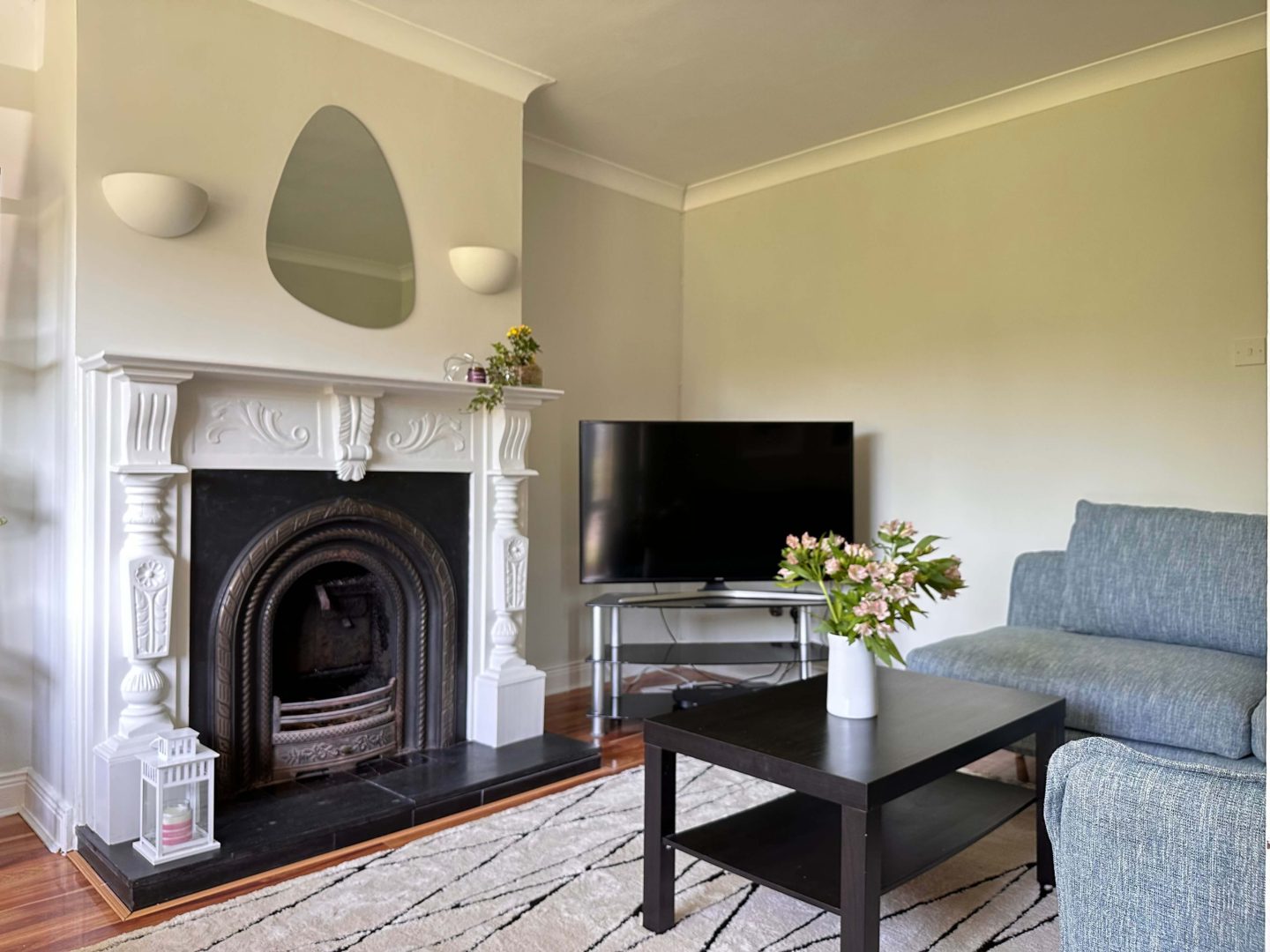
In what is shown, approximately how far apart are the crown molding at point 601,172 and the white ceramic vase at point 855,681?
2874mm

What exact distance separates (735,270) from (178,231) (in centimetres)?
285

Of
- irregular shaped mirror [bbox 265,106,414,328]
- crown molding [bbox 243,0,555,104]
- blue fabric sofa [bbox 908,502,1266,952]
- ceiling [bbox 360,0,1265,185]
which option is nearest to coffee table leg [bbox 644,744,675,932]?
blue fabric sofa [bbox 908,502,1266,952]

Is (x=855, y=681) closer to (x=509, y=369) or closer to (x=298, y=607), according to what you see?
(x=509, y=369)

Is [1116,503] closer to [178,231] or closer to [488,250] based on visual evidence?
[488,250]

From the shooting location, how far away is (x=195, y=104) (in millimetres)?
2748

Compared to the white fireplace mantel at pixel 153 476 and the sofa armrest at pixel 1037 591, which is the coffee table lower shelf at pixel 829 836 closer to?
the sofa armrest at pixel 1037 591

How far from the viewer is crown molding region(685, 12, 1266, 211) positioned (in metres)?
3.27

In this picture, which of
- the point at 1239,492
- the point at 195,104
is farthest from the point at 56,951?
the point at 1239,492

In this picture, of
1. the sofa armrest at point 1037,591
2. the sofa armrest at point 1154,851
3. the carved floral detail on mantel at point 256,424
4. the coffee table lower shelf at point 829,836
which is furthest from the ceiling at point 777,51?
the sofa armrest at point 1154,851

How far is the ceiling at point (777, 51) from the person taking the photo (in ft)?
10.1

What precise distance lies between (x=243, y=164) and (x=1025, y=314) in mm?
2964

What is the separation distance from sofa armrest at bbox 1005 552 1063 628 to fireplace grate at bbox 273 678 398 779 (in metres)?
2.31

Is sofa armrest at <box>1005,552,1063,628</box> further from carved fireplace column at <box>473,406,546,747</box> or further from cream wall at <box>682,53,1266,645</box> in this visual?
carved fireplace column at <box>473,406,546,747</box>

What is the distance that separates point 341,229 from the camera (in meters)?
3.09
